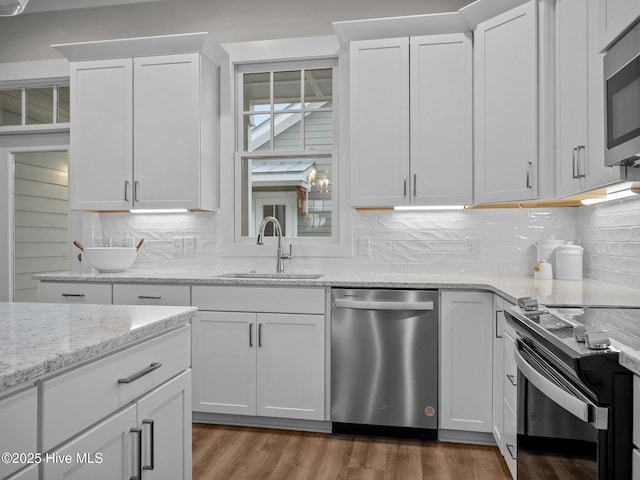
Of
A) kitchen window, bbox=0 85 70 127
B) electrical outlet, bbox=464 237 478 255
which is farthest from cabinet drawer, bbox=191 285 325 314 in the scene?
kitchen window, bbox=0 85 70 127

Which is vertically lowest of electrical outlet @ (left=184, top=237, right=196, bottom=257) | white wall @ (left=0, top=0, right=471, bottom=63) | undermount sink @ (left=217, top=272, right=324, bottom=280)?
undermount sink @ (left=217, top=272, right=324, bottom=280)

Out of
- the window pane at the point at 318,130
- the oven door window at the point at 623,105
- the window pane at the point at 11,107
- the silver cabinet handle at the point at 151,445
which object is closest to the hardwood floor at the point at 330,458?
the silver cabinet handle at the point at 151,445

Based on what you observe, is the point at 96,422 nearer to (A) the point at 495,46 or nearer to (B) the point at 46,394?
(B) the point at 46,394

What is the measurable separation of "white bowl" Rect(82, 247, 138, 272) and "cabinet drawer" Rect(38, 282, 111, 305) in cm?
24

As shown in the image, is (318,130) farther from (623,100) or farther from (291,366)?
(623,100)

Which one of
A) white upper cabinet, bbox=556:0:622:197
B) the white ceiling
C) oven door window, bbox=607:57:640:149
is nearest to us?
oven door window, bbox=607:57:640:149

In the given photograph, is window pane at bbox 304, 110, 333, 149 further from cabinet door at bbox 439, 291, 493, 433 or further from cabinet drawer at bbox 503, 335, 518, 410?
cabinet drawer at bbox 503, 335, 518, 410

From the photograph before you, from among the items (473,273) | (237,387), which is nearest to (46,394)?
(237,387)

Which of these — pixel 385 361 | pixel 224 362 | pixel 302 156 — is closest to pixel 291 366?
pixel 224 362

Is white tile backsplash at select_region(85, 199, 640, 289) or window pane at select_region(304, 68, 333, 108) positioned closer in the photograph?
white tile backsplash at select_region(85, 199, 640, 289)

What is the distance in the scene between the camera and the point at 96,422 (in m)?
1.14

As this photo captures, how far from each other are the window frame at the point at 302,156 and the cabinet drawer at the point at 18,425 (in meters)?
2.55

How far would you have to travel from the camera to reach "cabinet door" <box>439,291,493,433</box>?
2629mm

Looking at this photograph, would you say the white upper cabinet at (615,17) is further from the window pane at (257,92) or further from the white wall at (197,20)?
the window pane at (257,92)
